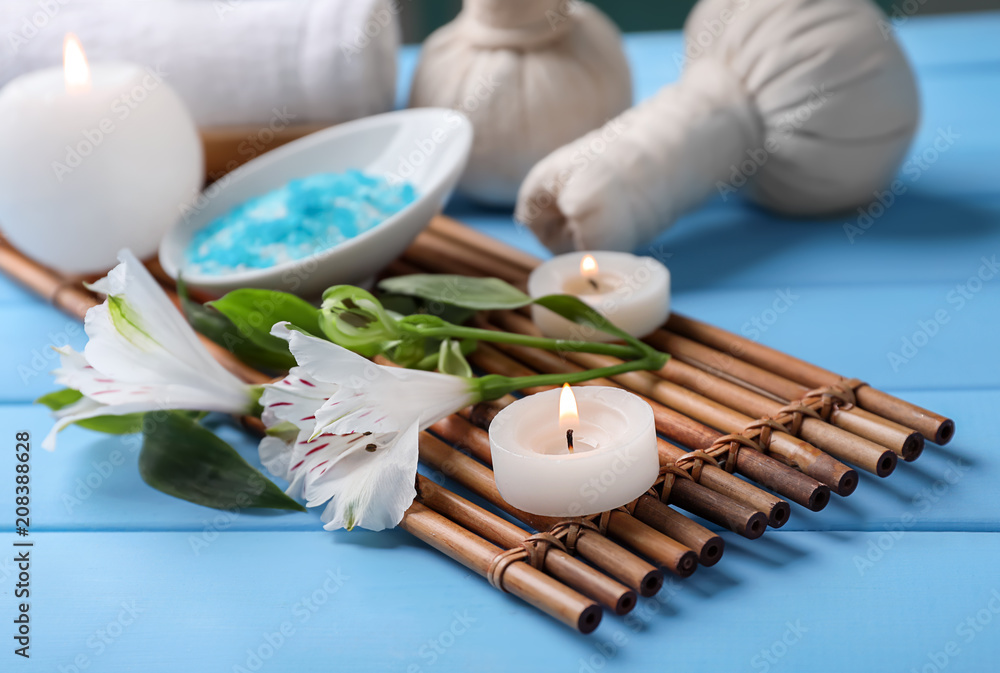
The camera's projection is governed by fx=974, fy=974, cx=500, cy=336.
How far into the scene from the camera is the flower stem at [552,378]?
47 cm

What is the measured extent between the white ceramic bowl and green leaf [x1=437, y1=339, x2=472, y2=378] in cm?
12

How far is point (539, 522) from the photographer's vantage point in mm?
422

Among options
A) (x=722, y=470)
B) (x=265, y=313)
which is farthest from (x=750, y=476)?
(x=265, y=313)

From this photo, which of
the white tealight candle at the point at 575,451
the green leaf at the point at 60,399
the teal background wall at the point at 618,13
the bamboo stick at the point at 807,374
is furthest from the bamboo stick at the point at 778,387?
the teal background wall at the point at 618,13

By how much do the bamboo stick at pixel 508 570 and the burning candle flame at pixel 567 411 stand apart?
0.20ft

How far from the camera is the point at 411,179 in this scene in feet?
2.33

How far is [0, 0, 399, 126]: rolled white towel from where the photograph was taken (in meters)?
0.79

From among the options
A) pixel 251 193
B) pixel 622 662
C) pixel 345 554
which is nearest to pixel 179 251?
pixel 251 193

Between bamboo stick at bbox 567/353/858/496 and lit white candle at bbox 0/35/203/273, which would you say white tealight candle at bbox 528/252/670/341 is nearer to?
bamboo stick at bbox 567/353/858/496

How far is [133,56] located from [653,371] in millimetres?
534

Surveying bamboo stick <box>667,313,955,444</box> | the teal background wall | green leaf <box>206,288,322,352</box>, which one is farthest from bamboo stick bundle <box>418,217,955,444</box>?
the teal background wall

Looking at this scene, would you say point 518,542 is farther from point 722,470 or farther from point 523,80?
point 523,80

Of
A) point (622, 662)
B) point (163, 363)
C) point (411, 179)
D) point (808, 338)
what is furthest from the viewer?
point (411, 179)

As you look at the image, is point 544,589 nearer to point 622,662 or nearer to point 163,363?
point 622,662
